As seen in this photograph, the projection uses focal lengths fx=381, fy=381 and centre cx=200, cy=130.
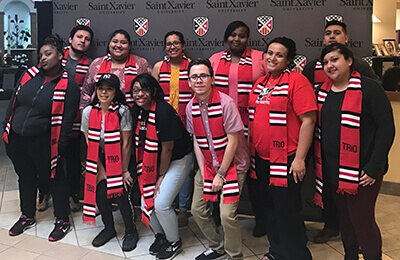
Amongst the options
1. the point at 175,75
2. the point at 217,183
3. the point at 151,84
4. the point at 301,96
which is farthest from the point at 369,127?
the point at 175,75

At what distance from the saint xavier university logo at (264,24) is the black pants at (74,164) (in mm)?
1959

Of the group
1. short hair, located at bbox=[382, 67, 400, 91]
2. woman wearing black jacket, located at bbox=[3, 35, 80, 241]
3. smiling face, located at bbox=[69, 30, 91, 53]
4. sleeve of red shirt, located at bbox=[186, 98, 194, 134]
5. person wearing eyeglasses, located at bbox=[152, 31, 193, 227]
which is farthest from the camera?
short hair, located at bbox=[382, 67, 400, 91]

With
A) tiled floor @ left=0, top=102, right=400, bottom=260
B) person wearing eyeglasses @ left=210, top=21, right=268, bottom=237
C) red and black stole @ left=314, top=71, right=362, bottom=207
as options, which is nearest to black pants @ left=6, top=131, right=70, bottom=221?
tiled floor @ left=0, top=102, right=400, bottom=260

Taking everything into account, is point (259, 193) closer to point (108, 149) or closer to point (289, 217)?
point (289, 217)

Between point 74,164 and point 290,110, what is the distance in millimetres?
2240

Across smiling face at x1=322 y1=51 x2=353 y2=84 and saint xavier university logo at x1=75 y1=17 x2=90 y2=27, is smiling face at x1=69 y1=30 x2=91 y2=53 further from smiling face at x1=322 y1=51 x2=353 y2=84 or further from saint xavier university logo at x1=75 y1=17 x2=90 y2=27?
smiling face at x1=322 y1=51 x2=353 y2=84

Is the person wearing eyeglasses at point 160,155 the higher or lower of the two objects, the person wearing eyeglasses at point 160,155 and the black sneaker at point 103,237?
the higher

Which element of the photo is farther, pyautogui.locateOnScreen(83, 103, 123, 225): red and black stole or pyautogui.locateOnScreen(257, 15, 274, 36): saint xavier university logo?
pyautogui.locateOnScreen(257, 15, 274, 36): saint xavier university logo

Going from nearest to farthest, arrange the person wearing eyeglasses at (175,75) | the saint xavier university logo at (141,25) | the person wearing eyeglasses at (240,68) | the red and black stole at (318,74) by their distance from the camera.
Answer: the red and black stole at (318,74) → the person wearing eyeglasses at (240,68) → the person wearing eyeglasses at (175,75) → the saint xavier university logo at (141,25)

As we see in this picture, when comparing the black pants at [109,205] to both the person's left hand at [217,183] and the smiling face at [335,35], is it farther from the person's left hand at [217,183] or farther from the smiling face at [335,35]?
the smiling face at [335,35]

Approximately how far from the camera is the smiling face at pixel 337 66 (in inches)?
89.0

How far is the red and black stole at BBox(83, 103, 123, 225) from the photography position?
2.96 metres

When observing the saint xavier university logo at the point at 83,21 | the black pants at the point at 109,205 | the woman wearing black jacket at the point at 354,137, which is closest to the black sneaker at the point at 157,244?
the black pants at the point at 109,205

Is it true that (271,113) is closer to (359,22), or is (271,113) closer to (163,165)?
(163,165)
